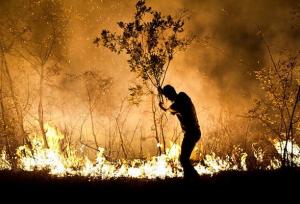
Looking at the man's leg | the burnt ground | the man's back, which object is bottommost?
the burnt ground

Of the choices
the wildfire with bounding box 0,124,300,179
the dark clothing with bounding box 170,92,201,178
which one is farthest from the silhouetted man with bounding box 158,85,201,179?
the wildfire with bounding box 0,124,300,179

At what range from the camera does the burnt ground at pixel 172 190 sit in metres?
7.07

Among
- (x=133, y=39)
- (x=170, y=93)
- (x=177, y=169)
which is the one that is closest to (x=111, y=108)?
(x=133, y=39)

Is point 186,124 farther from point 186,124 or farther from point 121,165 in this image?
point 121,165

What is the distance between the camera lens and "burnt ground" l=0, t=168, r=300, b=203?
707cm

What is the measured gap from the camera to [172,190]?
7957mm

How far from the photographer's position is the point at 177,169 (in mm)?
13227

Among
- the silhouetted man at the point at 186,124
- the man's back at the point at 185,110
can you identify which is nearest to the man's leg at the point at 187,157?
the silhouetted man at the point at 186,124

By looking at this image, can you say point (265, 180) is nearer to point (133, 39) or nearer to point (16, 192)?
point (16, 192)

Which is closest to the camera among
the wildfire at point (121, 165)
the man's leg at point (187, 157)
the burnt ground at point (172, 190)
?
the burnt ground at point (172, 190)

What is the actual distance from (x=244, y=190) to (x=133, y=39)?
352 inches

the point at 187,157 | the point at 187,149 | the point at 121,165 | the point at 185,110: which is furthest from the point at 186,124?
the point at 121,165

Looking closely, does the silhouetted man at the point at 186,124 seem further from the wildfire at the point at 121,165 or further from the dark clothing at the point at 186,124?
the wildfire at the point at 121,165

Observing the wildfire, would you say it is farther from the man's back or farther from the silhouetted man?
the man's back
